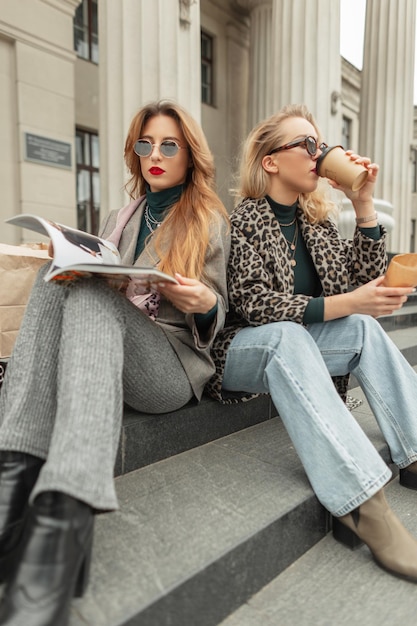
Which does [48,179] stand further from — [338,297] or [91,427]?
[91,427]

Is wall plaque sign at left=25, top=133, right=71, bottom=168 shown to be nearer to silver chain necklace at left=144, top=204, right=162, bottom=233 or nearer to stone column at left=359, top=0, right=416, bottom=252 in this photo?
silver chain necklace at left=144, top=204, right=162, bottom=233

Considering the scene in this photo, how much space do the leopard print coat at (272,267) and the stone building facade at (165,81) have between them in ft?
2.34

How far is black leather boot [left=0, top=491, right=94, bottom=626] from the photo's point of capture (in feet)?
2.82

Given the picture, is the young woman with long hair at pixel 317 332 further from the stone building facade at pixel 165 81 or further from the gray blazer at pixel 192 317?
the stone building facade at pixel 165 81

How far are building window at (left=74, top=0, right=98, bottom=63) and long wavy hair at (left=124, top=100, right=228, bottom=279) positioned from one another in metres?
7.27

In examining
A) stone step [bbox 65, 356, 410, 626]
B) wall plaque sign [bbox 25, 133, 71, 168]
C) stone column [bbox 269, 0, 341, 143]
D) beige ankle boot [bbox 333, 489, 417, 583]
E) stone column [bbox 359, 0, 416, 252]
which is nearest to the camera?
stone step [bbox 65, 356, 410, 626]

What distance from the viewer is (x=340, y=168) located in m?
1.64

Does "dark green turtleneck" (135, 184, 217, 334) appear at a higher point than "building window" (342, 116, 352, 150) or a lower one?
lower

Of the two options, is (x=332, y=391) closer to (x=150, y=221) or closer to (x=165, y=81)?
(x=150, y=221)

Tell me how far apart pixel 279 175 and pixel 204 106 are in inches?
369

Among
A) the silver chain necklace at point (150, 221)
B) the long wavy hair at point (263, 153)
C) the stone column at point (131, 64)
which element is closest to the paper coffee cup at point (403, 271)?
the long wavy hair at point (263, 153)

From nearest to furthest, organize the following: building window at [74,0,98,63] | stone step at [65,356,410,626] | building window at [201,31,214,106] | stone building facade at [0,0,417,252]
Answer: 1. stone step at [65,356,410,626]
2. stone building facade at [0,0,417,252]
3. building window at [74,0,98,63]
4. building window at [201,31,214,106]

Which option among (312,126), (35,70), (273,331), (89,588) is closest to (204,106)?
(35,70)

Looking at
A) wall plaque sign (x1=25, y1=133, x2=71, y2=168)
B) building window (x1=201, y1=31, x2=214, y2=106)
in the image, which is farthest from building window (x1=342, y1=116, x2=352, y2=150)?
wall plaque sign (x1=25, y1=133, x2=71, y2=168)
